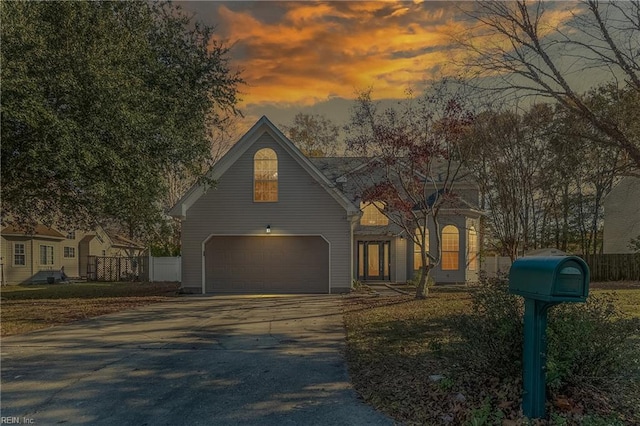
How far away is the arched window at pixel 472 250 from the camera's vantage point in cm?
2241

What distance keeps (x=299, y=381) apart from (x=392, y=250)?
57.7 ft

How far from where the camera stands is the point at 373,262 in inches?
915

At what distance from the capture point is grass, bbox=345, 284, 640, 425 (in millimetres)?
4388

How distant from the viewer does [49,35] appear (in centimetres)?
1048

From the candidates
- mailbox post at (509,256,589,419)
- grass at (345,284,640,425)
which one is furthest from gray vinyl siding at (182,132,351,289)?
mailbox post at (509,256,589,419)

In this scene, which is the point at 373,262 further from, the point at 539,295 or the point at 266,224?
the point at 539,295

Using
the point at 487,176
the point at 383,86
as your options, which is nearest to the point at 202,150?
the point at 383,86

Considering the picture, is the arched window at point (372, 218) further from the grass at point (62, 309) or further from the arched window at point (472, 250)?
the grass at point (62, 309)

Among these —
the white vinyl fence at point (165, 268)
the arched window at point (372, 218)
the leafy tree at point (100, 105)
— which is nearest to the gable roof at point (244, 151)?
the leafy tree at point (100, 105)

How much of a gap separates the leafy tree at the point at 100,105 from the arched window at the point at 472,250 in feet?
45.1

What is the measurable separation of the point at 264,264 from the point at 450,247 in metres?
9.37

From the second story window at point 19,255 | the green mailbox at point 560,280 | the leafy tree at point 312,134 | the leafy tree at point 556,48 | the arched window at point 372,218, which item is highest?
the leafy tree at point 312,134

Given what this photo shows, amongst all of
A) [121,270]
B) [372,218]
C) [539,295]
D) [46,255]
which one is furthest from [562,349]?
[46,255]

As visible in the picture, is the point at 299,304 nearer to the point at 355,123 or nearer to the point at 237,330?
the point at 237,330
